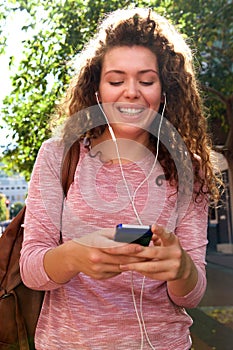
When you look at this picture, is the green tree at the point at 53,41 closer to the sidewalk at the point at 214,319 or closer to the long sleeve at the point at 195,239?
the sidewalk at the point at 214,319

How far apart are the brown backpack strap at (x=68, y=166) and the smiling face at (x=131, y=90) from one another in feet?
0.55

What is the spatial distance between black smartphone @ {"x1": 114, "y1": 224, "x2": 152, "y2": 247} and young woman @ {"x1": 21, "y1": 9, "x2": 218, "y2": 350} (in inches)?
0.9

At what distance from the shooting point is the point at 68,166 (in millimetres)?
1825

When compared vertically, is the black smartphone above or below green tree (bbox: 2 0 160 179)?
below

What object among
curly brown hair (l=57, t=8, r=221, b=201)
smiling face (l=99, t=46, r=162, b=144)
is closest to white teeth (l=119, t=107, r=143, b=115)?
smiling face (l=99, t=46, r=162, b=144)

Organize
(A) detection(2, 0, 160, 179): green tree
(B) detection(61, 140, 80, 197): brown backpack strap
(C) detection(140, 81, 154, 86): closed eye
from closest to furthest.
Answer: (B) detection(61, 140, 80, 197): brown backpack strap → (C) detection(140, 81, 154, 86): closed eye → (A) detection(2, 0, 160, 179): green tree

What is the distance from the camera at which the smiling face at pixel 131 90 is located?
188 cm

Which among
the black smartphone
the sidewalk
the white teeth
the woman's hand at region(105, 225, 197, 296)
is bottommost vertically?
the sidewalk

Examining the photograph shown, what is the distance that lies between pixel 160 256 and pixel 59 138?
2.00 ft

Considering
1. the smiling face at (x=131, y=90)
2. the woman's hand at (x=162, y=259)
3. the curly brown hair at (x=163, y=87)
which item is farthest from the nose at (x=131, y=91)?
the woman's hand at (x=162, y=259)

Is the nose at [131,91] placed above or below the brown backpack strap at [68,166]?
above

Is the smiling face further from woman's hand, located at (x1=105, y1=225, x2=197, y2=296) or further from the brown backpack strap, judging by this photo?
woman's hand, located at (x1=105, y1=225, x2=197, y2=296)

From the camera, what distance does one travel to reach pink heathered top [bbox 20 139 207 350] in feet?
5.56

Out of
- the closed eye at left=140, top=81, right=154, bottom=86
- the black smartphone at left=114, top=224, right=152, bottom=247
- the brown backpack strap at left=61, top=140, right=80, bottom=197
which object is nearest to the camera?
the black smartphone at left=114, top=224, right=152, bottom=247
